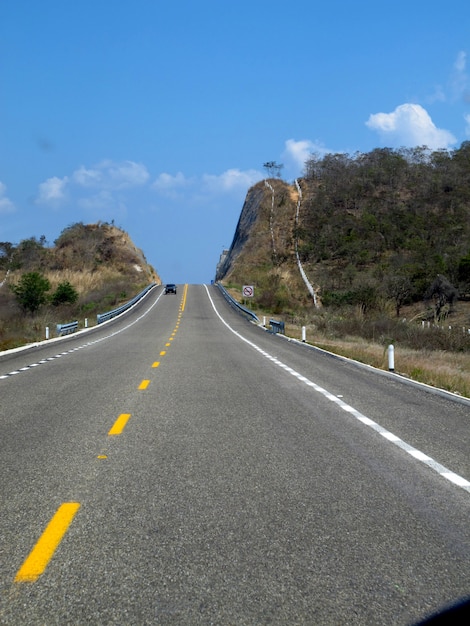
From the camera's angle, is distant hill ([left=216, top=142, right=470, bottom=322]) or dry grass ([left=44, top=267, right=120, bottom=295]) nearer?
distant hill ([left=216, top=142, right=470, bottom=322])

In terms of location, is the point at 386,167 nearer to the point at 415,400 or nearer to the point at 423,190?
the point at 423,190

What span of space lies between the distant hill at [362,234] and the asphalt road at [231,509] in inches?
1767

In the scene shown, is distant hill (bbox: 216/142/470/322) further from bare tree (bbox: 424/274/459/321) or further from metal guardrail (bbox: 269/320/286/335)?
metal guardrail (bbox: 269/320/286/335)

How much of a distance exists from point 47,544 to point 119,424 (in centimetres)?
493

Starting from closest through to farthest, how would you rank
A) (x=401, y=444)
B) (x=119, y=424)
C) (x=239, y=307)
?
(x=401, y=444)
(x=119, y=424)
(x=239, y=307)

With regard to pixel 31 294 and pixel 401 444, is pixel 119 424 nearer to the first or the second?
pixel 401 444

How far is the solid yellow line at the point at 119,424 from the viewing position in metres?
9.06

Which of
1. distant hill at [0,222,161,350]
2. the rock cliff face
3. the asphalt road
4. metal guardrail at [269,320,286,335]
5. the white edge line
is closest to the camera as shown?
the asphalt road

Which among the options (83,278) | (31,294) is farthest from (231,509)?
(83,278)

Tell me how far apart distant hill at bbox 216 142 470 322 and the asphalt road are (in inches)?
1767

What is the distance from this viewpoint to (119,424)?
966cm

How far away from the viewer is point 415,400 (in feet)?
42.8

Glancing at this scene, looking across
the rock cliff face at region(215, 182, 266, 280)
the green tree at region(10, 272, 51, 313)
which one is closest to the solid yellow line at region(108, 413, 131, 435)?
the green tree at region(10, 272, 51, 313)

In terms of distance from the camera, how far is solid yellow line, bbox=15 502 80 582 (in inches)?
166
